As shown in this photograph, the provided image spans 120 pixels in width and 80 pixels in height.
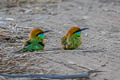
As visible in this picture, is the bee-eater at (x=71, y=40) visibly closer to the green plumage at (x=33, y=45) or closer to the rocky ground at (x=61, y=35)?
the rocky ground at (x=61, y=35)

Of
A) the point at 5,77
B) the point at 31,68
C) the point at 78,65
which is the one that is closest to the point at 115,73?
the point at 78,65

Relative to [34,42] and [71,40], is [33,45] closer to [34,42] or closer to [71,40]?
[34,42]

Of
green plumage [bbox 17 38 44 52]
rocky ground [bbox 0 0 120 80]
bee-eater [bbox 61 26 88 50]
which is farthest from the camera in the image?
bee-eater [bbox 61 26 88 50]

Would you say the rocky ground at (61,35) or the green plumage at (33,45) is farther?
the green plumage at (33,45)

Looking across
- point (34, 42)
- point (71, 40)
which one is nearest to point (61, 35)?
point (71, 40)

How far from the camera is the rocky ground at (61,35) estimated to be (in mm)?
4430

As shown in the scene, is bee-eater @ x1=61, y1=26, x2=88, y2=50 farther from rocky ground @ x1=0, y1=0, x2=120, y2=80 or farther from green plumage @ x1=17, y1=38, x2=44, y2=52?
green plumage @ x1=17, y1=38, x2=44, y2=52

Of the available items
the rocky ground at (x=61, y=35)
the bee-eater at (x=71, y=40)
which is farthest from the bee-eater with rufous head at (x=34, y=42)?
the bee-eater at (x=71, y=40)

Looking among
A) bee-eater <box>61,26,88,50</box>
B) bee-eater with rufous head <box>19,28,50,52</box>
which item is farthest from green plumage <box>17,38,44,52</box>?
bee-eater <box>61,26,88,50</box>

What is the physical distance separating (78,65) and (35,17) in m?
4.69

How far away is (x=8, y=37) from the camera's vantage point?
20.1ft

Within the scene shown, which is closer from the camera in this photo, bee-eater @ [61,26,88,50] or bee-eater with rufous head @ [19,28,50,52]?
bee-eater with rufous head @ [19,28,50,52]

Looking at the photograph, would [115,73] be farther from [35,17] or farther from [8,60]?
[35,17]

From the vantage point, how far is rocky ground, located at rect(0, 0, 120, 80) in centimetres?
443
